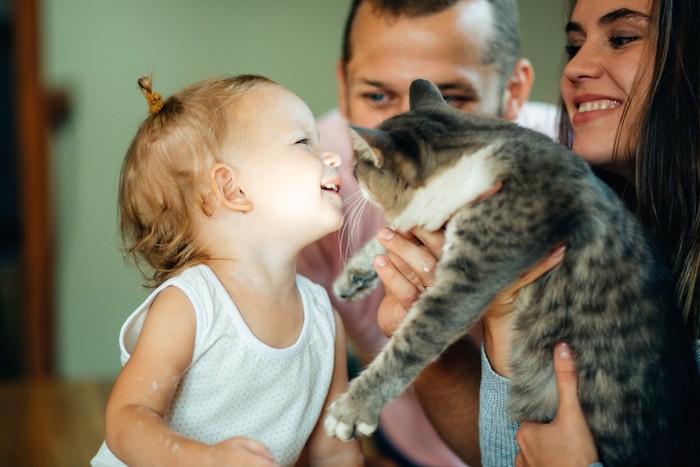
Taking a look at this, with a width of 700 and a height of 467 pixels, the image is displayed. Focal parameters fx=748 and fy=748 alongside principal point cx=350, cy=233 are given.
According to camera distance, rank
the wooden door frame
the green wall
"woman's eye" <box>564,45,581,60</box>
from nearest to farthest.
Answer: "woman's eye" <box>564,45,581,60</box>, the green wall, the wooden door frame

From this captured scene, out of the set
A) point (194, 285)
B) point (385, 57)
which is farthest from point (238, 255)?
point (385, 57)

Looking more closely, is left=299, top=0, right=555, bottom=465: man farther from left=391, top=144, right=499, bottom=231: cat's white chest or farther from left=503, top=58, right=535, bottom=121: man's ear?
left=391, top=144, right=499, bottom=231: cat's white chest

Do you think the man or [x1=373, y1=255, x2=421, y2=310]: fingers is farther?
the man

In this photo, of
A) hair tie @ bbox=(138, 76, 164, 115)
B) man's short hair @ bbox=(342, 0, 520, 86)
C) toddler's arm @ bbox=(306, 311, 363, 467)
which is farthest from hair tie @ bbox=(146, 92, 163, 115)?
man's short hair @ bbox=(342, 0, 520, 86)

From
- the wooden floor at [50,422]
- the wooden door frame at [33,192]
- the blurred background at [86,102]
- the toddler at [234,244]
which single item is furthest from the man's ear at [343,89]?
the wooden door frame at [33,192]

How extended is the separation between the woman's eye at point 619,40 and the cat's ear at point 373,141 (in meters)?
0.65

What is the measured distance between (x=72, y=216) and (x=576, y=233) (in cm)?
272

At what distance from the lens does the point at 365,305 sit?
2.24 m

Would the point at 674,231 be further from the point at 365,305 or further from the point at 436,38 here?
the point at 365,305

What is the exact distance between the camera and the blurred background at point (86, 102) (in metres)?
3.25

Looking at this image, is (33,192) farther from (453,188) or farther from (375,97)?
(453,188)

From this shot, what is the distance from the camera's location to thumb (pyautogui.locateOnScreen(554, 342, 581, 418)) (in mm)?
1311

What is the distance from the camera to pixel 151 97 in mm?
1416

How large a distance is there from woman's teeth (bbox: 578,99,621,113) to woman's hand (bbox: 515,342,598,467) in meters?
0.62
